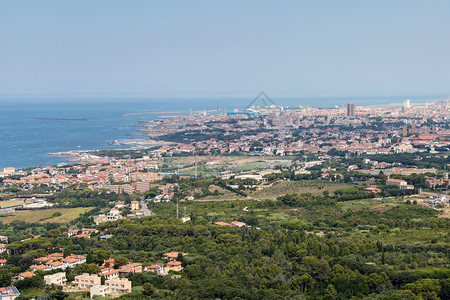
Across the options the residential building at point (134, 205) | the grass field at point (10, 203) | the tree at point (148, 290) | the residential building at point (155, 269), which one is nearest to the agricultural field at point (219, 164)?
the residential building at point (134, 205)

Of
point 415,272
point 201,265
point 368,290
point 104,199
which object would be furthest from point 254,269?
point 104,199

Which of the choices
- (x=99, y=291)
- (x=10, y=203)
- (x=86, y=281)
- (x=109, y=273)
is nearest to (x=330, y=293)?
(x=99, y=291)

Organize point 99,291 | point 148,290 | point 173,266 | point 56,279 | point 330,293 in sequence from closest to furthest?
point 330,293 < point 148,290 < point 99,291 < point 56,279 < point 173,266

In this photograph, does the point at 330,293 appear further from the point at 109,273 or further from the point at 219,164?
the point at 219,164

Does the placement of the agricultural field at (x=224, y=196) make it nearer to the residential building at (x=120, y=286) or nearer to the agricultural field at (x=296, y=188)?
the agricultural field at (x=296, y=188)

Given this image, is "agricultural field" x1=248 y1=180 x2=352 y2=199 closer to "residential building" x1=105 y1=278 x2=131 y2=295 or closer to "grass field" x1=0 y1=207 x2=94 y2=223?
"grass field" x1=0 y1=207 x2=94 y2=223

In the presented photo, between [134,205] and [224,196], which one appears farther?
[224,196]

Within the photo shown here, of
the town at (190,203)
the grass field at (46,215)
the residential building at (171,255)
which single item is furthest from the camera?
the grass field at (46,215)
